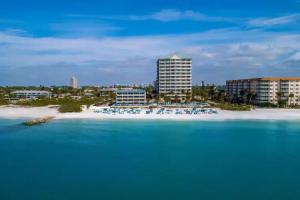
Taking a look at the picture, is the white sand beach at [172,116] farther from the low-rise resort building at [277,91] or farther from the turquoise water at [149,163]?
the low-rise resort building at [277,91]

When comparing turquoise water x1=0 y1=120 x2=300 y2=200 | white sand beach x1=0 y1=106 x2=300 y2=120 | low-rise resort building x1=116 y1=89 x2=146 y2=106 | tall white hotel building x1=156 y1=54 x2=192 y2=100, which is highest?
tall white hotel building x1=156 y1=54 x2=192 y2=100

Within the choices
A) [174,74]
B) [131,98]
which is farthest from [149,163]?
[174,74]

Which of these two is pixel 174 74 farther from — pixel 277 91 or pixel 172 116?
pixel 172 116

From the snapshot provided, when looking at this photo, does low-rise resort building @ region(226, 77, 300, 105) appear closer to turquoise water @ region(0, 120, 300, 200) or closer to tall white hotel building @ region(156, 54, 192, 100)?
tall white hotel building @ region(156, 54, 192, 100)

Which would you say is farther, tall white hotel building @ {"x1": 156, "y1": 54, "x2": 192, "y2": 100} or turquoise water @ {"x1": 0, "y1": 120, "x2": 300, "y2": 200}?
tall white hotel building @ {"x1": 156, "y1": 54, "x2": 192, "y2": 100}

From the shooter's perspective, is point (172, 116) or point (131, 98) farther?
point (131, 98)

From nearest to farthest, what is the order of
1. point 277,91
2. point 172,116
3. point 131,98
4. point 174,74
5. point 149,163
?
point 149,163
point 172,116
point 277,91
point 131,98
point 174,74

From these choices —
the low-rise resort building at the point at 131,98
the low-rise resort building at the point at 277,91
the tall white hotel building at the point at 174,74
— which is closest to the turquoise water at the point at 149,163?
the low-rise resort building at the point at 277,91

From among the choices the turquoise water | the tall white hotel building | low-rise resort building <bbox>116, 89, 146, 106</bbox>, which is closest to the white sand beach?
the turquoise water
